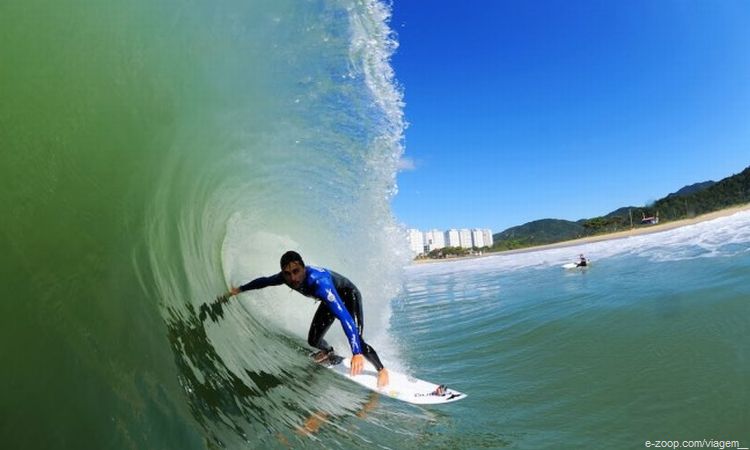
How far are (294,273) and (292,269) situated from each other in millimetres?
69

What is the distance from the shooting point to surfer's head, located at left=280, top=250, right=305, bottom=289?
479 centimetres

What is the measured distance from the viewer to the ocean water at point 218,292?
2.73 meters

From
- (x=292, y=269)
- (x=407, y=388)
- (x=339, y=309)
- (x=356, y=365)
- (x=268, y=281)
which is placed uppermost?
(x=292, y=269)

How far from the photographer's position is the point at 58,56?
3.32m

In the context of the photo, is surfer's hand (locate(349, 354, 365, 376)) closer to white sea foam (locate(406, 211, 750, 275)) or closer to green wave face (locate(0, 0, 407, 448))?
green wave face (locate(0, 0, 407, 448))

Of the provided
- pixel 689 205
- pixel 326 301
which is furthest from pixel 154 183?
pixel 689 205

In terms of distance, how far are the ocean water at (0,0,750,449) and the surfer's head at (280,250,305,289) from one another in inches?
35.7

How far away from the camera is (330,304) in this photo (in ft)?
15.8

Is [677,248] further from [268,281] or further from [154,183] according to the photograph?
[154,183]

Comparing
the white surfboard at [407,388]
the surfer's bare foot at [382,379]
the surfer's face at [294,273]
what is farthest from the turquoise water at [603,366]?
the surfer's face at [294,273]

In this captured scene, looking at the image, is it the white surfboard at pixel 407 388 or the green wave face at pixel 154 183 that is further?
the white surfboard at pixel 407 388

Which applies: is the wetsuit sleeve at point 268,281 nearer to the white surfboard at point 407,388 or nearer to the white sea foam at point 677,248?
the white surfboard at point 407,388

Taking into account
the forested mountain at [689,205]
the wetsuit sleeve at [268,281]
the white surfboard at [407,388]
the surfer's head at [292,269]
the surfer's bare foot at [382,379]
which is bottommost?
the white surfboard at [407,388]

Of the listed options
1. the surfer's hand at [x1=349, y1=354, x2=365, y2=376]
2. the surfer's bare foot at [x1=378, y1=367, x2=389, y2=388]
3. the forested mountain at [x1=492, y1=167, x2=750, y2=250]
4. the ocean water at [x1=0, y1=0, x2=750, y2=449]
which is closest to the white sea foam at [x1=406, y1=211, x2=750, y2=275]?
the ocean water at [x1=0, y1=0, x2=750, y2=449]
